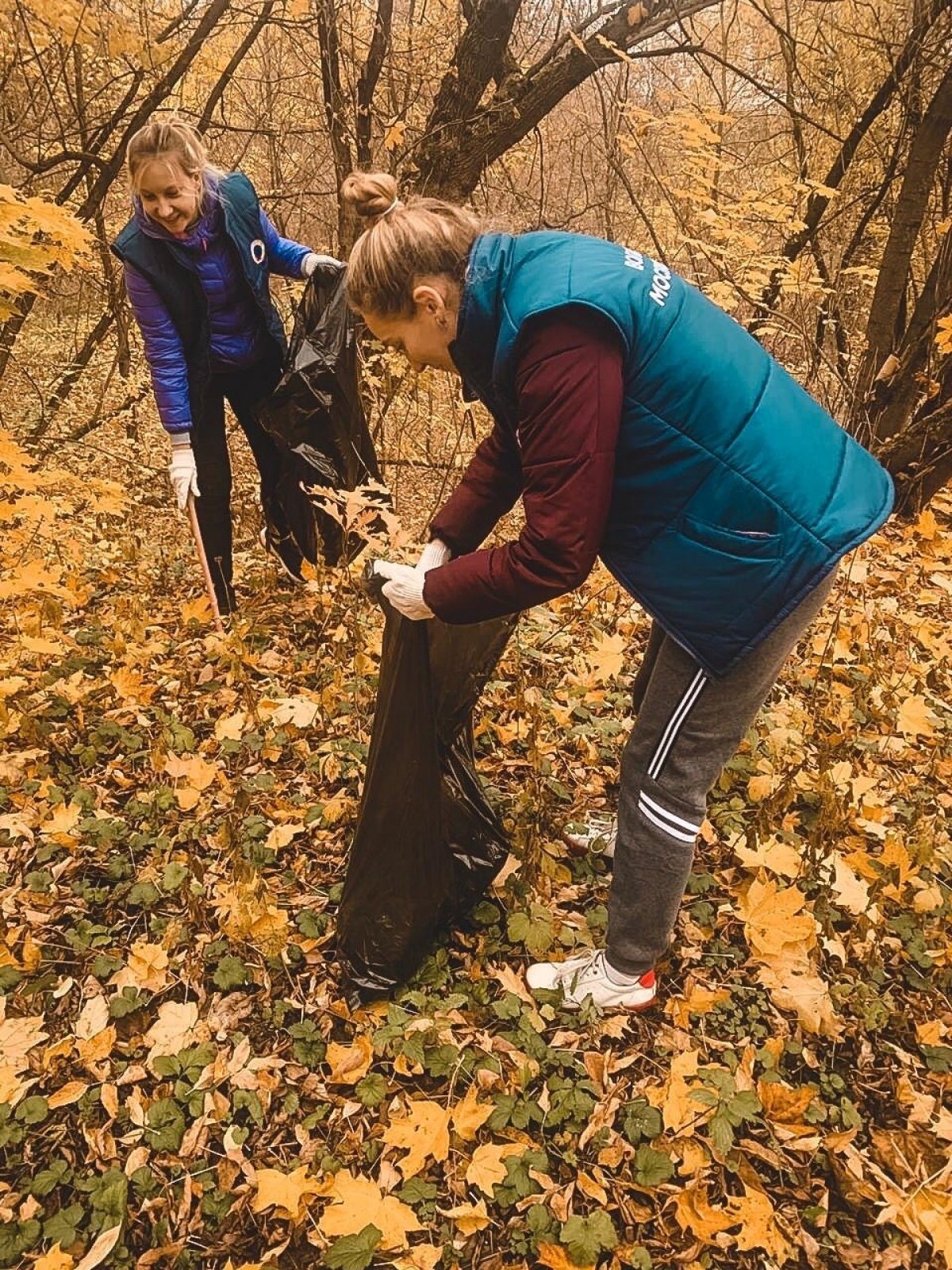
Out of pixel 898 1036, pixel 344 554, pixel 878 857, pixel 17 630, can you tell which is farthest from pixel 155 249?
pixel 898 1036

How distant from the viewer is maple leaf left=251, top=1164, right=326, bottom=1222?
1.49 metres

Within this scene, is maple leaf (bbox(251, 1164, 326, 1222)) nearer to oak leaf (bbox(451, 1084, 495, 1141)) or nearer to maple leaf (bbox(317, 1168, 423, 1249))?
maple leaf (bbox(317, 1168, 423, 1249))

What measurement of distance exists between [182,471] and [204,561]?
367 mm

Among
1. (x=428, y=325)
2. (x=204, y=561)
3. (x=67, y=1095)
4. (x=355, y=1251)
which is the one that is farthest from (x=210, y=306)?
(x=355, y=1251)

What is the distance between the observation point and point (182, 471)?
2906mm

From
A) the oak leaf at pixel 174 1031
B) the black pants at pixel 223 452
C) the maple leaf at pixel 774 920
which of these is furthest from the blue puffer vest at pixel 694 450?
the black pants at pixel 223 452

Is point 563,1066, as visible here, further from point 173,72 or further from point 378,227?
point 173,72

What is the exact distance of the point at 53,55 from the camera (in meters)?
4.44

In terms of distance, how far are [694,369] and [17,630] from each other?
114 inches

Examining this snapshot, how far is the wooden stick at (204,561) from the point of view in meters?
2.97

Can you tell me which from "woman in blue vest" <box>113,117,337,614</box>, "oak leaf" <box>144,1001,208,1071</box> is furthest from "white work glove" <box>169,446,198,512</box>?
"oak leaf" <box>144,1001,208,1071</box>

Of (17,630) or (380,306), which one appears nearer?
(380,306)

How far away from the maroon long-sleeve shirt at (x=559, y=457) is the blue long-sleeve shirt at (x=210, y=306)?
194 centimetres

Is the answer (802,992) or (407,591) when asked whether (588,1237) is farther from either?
(407,591)
